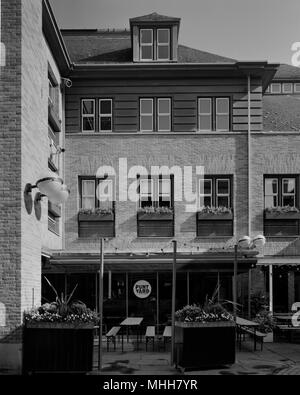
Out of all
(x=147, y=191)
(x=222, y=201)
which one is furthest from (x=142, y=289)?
(x=222, y=201)

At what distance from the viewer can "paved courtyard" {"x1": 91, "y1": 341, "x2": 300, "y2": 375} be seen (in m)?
11.1

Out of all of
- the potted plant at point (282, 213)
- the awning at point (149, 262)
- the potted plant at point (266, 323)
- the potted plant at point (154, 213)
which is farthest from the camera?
the potted plant at point (282, 213)

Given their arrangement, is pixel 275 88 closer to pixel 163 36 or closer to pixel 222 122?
pixel 222 122

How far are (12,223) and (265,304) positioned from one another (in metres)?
9.88

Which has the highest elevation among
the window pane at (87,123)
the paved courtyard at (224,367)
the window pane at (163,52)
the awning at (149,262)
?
the window pane at (163,52)

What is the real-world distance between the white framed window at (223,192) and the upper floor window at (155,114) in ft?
8.02

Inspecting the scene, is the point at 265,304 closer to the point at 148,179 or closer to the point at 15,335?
the point at 148,179

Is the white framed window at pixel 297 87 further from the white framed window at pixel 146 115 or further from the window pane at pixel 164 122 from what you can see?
the white framed window at pixel 146 115

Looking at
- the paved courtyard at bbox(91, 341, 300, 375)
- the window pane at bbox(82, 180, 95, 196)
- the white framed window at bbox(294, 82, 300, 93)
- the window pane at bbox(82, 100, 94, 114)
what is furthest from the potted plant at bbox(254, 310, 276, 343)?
the white framed window at bbox(294, 82, 300, 93)

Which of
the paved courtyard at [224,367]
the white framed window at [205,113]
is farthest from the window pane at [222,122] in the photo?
the paved courtyard at [224,367]

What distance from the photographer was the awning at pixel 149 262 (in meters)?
17.0
